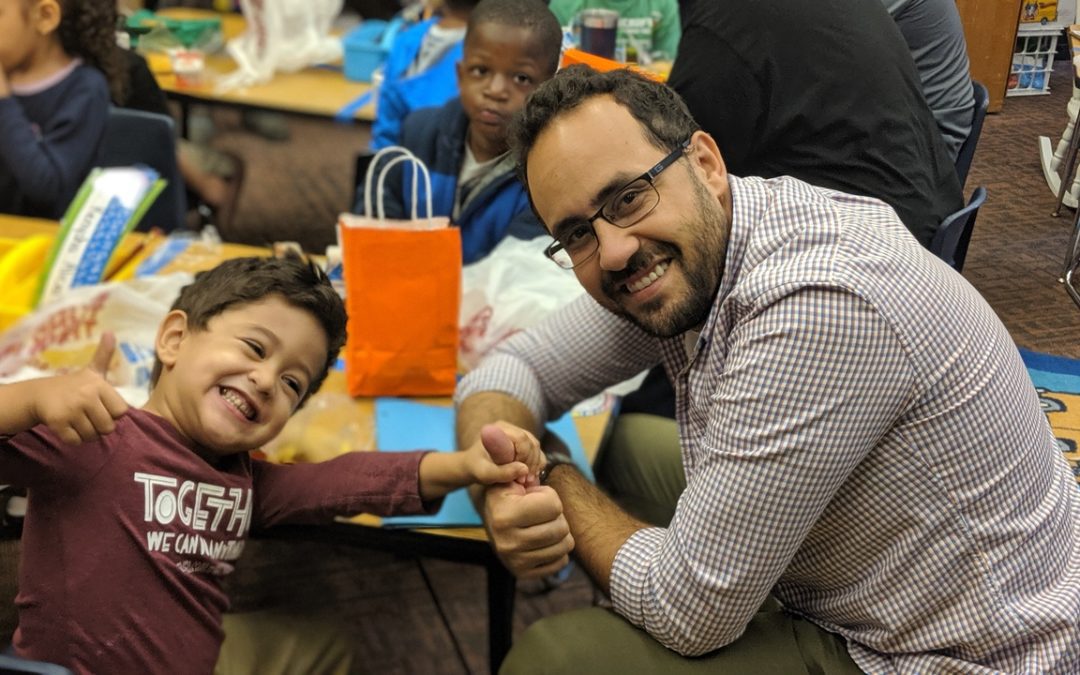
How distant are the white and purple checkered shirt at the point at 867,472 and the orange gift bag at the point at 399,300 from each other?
2.21 feet

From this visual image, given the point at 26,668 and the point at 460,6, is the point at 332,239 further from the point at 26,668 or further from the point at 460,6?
the point at 26,668

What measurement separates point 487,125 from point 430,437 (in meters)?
1.02

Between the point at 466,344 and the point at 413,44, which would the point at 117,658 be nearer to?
the point at 466,344

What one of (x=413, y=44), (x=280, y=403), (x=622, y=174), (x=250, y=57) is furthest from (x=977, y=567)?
(x=250, y=57)

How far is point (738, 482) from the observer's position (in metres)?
1.49

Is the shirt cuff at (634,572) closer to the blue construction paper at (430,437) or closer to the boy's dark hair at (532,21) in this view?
the blue construction paper at (430,437)

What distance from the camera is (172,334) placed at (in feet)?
5.82

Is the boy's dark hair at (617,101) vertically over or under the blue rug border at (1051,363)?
over

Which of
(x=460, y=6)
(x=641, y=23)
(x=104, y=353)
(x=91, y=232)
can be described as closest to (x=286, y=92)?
(x=460, y=6)

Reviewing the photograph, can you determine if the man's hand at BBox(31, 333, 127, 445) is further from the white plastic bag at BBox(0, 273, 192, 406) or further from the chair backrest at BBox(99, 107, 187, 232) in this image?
the chair backrest at BBox(99, 107, 187, 232)

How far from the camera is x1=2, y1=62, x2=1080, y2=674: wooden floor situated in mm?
1776

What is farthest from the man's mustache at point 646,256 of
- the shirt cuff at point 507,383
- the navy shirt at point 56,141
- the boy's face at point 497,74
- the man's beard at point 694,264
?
the navy shirt at point 56,141

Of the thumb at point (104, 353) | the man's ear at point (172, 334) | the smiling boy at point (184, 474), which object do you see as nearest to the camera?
the smiling boy at point (184, 474)

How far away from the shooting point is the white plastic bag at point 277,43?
4.21m
